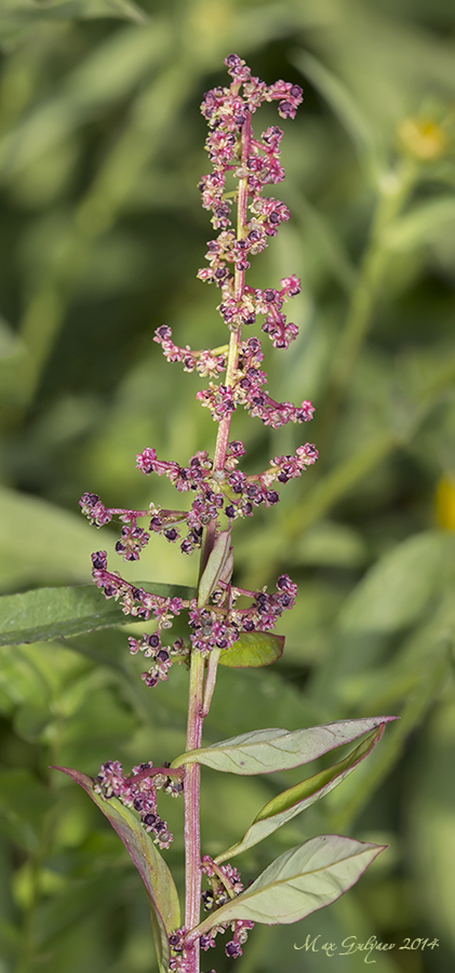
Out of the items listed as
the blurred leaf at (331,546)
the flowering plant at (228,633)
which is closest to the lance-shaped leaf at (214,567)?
the flowering plant at (228,633)

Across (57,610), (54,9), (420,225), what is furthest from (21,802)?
(420,225)

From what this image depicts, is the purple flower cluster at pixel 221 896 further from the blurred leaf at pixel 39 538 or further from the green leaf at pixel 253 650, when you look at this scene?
the blurred leaf at pixel 39 538

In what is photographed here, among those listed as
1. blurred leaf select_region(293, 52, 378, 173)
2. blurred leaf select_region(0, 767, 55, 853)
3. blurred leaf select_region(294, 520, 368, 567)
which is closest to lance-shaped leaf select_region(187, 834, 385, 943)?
blurred leaf select_region(0, 767, 55, 853)

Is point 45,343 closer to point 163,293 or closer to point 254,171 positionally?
point 163,293

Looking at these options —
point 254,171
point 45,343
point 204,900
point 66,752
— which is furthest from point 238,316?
point 45,343

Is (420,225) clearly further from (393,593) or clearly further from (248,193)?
(248,193)

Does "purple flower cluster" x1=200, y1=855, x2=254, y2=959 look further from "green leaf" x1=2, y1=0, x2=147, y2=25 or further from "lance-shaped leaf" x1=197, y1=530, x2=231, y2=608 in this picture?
"green leaf" x1=2, y1=0, x2=147, y2=25
